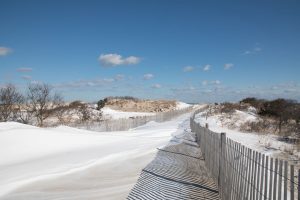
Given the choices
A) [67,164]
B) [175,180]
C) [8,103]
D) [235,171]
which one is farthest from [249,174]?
[8,103]

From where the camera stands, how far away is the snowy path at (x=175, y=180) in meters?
8.87

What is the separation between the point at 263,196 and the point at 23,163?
33.6 ft

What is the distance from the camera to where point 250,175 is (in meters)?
6.13

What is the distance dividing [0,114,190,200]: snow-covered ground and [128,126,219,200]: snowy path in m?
0.40

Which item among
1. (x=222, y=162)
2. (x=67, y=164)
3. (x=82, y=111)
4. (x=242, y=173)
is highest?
(x=82, y=111)

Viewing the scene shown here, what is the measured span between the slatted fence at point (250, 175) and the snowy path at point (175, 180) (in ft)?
1.81

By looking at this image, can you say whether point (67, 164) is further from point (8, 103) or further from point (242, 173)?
point (8, 103)

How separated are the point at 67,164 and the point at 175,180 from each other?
4.59 m

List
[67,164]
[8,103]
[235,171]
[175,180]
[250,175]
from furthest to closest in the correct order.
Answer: [8,103]
[67,164]
[175,180]
[235,171]
[250,175]

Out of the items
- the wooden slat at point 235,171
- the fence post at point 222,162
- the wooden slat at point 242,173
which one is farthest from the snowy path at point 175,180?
the wooden slat at point 242,173

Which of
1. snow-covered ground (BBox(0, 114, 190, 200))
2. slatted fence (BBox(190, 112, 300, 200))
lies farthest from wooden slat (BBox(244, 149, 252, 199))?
snow-covered ground (BBox(0, 114, 190, 200))

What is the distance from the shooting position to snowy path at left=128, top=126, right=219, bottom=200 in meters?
8.87

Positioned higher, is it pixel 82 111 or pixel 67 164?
pixel 82 111

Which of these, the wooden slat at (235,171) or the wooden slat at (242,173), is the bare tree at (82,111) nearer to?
the wooden slat at (235,171)
